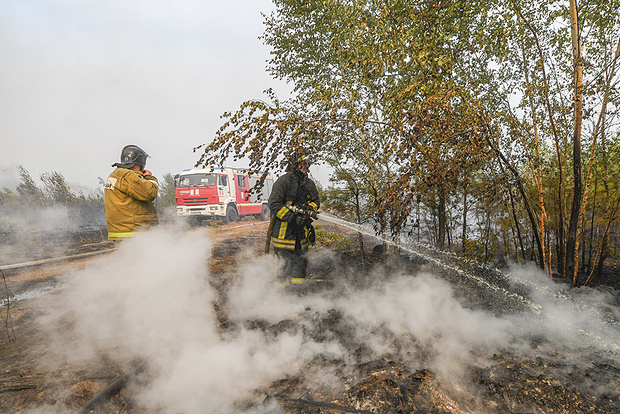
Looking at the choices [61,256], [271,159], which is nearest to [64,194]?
[61,256]

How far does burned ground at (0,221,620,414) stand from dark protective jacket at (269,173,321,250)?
0.99m

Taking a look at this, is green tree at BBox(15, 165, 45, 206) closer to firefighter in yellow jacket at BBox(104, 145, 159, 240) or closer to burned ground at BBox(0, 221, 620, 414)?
burned ground at BBox(0, 221, 620, 414)

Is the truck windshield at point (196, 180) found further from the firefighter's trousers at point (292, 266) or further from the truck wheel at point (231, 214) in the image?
the firefighter's trousers at point (292, 266)

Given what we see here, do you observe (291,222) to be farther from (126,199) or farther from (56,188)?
(56,188)

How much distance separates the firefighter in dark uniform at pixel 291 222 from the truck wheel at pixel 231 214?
35.7ft

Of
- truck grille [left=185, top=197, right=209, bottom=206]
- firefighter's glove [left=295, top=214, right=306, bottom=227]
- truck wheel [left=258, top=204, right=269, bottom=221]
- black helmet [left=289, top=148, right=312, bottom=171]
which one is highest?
black helmet [left=289, top=148, right=312, bottom=171]

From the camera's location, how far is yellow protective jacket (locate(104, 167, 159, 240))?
3.39m

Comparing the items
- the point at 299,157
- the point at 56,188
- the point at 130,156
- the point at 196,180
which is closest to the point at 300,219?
the point at 299,157

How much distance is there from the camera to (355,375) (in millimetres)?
2391

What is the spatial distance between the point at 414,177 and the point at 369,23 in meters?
2.72

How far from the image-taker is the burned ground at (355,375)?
200cm

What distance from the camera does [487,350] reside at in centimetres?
274

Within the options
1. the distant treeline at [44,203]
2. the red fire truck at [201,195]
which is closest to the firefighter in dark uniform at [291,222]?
the red fire truck at [201,195]

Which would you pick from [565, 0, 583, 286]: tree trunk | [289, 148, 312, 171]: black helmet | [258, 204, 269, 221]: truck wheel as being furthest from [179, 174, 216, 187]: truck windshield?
[565, 0, 583, 286]: tree trunk
